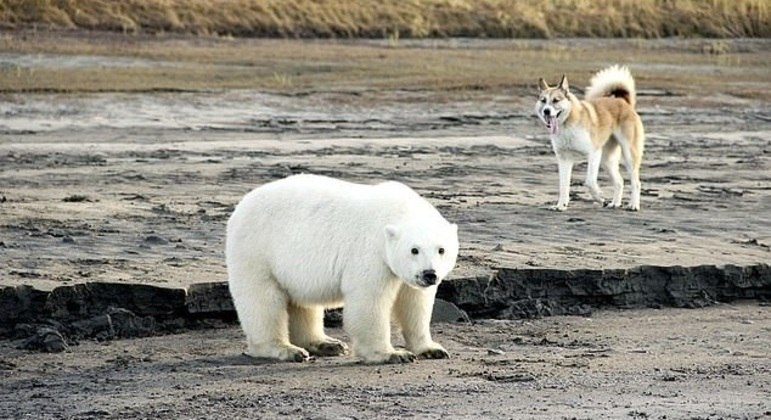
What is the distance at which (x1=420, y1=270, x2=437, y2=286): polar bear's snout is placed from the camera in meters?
8.59

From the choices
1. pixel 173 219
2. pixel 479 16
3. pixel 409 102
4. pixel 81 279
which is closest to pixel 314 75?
pixel 409 102

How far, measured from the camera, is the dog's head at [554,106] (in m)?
15.2

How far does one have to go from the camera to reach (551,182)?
16.6m

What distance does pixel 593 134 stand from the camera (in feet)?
50.3

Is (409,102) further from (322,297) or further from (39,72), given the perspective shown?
(322,297)

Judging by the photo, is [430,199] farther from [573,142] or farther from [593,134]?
[593,134]

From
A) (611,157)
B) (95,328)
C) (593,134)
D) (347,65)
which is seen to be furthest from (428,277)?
(347,65)

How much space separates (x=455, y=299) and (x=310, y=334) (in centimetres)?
136

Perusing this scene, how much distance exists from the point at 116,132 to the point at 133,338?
32.9ft

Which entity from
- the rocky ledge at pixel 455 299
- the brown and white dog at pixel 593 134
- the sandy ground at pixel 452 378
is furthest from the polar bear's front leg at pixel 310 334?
the brown and white dog at pixel 593 134

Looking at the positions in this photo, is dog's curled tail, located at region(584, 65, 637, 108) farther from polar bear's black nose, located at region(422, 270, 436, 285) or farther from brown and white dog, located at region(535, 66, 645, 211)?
polar bear's black nose, located at region(422, 270, 436, 285)

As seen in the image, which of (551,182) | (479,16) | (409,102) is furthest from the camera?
(479,16)

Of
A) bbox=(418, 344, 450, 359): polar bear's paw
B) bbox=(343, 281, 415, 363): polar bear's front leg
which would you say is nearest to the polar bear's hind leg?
Result: bbox=(343, 281, 415, 363): polar bear's front leg

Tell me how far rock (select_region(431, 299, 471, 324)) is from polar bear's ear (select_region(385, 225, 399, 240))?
1.66m
